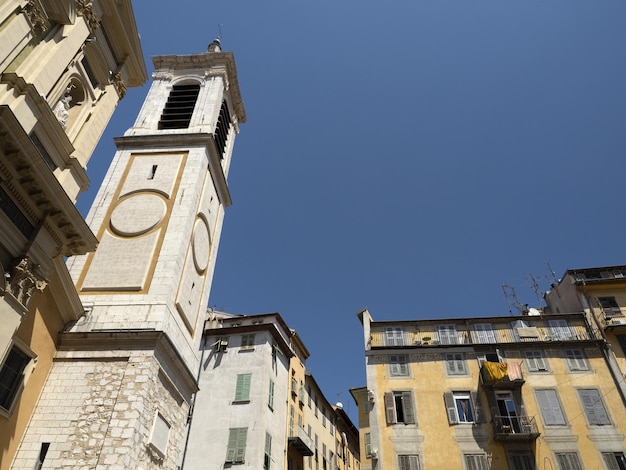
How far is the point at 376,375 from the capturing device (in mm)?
30609

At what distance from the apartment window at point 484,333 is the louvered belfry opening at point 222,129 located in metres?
19.7

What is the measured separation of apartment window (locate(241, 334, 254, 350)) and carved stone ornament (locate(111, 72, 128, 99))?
19.7m

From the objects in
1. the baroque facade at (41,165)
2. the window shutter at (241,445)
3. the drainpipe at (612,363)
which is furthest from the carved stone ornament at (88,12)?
the drainpipe at (612,363)

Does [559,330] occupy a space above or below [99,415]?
above

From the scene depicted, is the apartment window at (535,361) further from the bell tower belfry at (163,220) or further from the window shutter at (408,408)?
the bell tower belfry at (163,220)

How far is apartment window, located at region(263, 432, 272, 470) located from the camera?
2830cm

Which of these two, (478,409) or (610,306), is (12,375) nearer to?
(478,409)

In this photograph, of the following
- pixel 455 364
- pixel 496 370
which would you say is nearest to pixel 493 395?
pixel 496 370

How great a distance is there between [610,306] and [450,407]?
1328cm

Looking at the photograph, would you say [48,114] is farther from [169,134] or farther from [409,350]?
[409,350]

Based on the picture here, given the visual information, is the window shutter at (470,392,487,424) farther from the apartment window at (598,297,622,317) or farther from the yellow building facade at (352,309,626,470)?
the apartment window at (598,297,622,317)

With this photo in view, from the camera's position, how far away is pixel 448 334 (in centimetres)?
3216

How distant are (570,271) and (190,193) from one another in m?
27.2

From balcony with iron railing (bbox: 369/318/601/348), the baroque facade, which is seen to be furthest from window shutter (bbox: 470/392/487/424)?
the baroque facade
